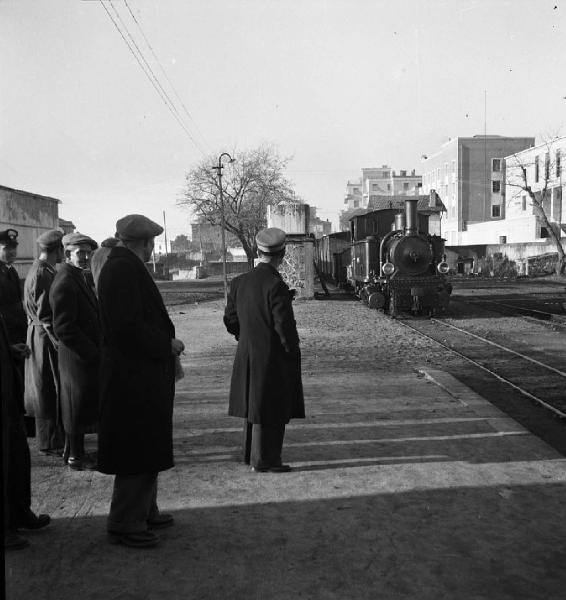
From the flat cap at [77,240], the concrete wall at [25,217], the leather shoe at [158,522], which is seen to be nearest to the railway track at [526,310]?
the flat cap at [77,240]

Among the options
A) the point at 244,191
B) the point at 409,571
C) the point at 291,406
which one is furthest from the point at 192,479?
the point at 244,191

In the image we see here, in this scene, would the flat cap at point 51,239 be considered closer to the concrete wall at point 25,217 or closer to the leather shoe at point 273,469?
the leather shoe at point 273,469

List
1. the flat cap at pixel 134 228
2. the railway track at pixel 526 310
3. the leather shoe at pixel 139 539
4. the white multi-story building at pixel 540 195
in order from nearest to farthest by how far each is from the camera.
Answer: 1. the leather shoe at pixel 139 539
2. the flat cap at pixel 134 228
3. the railway track at pixel 526 310
4. the white multi-story building at pixel 540 195

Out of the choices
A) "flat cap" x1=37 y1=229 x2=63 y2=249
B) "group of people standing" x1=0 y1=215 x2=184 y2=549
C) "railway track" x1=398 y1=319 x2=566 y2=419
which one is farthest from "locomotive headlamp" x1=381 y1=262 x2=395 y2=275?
"group of people standing" x1=0 y1=215 x2=184 y2=549

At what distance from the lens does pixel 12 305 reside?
5.62 metres

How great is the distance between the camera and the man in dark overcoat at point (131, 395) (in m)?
3.46

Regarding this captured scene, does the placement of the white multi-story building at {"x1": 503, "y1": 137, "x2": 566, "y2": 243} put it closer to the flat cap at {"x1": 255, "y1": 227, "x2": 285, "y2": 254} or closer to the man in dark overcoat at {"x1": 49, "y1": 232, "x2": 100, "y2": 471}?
the flat cap at {"x1": 255, "y1": 227, "x2": 285, "y2": 254}

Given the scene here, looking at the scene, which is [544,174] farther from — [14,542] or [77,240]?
[14,542]

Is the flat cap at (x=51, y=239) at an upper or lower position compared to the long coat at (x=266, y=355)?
upper

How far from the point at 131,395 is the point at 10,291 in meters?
2.72

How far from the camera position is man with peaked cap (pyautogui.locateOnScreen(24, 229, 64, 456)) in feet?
16.5

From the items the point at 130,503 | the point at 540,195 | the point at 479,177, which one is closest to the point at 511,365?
the point at 130,503

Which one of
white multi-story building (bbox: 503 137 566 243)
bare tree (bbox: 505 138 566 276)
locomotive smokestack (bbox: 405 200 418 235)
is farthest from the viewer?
white multi-story building (bbox: 503 137 566 243)

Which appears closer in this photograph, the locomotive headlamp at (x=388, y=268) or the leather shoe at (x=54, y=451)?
the leather shoe at (x=54, y=451)
